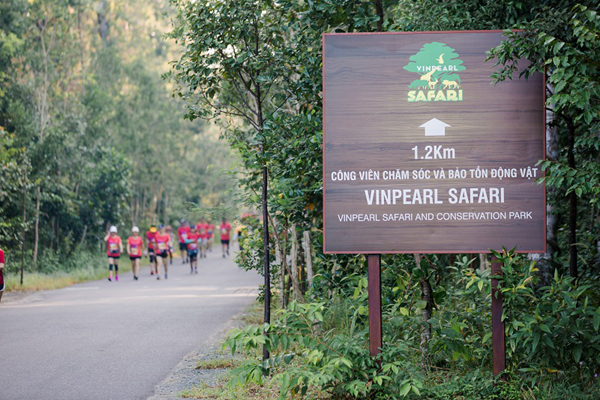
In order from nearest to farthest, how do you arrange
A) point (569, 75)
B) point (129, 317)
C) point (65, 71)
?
point (569, 75) → point (129, 317) → point (65, 71)

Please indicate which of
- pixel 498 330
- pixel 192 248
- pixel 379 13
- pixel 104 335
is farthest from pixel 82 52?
pixel 498 330

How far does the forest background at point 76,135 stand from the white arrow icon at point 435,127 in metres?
10.0

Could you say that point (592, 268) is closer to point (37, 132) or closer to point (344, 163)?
Answer: point (344, 163)

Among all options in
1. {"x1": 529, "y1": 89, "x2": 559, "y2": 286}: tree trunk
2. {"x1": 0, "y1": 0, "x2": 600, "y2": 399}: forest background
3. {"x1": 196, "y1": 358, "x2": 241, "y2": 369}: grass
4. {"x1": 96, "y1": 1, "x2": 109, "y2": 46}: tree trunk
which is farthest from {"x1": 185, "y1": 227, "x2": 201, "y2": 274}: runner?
{"x1": 529, "y1": 89, "x2": 559, "y2": 286}: tree trunk

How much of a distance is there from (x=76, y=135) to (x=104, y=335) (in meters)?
19.0

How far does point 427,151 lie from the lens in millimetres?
6859

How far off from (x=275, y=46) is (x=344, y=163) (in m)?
2.94

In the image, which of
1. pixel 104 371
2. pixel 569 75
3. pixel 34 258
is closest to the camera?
pixel 569 75

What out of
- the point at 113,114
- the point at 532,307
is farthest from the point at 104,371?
the point at 113,114

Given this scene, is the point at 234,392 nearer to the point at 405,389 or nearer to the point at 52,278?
the point at 405,389

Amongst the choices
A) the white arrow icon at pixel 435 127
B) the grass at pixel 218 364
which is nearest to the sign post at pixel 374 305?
the white arrow icon at pixel 435 127

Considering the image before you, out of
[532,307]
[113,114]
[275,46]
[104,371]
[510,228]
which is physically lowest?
[104,371]

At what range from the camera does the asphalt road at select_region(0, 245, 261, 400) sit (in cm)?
888

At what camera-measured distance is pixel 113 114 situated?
3691 centimetres
